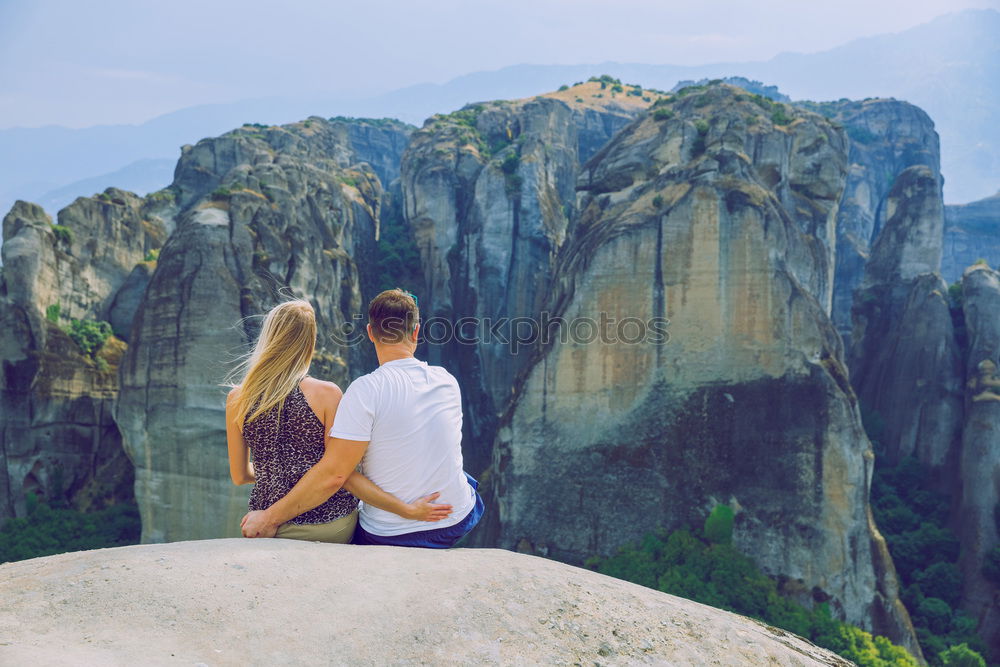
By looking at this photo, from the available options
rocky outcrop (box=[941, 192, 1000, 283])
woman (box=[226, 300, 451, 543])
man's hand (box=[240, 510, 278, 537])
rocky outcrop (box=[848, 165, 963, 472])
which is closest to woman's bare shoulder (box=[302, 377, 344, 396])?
woman (box=[226, 300, 451, 543])

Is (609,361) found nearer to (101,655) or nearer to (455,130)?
(101,655)

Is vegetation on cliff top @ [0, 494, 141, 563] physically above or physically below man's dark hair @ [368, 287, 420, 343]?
below

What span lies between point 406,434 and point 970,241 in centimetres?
8203

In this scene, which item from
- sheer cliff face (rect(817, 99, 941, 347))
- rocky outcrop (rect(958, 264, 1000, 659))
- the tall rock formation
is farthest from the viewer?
sheer cliff face (rect(817, 99, 941, 347))

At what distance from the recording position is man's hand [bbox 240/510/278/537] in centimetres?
420

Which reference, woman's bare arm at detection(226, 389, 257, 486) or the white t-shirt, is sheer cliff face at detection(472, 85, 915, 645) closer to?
the white t-shirt

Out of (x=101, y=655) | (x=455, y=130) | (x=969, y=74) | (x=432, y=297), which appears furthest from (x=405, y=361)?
(x=969, y=74)

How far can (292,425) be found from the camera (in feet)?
14.2

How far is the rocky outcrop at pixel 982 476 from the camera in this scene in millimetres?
22328

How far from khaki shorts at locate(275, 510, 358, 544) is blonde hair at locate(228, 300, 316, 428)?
711mm

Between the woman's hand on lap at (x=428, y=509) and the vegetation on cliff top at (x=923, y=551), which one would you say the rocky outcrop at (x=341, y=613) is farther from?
the vegetation on cliff top at (x=923, y=551)

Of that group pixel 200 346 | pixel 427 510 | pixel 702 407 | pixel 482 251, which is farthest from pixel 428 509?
pixel 482 251

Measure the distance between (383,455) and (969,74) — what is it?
226m

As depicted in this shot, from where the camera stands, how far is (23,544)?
77.2 ft
